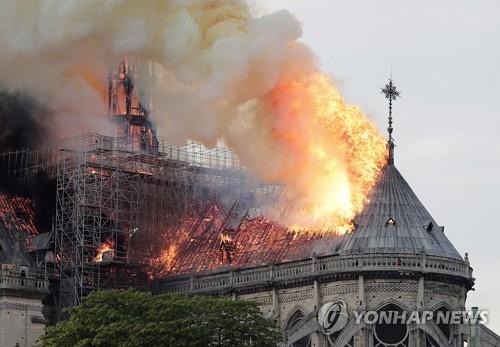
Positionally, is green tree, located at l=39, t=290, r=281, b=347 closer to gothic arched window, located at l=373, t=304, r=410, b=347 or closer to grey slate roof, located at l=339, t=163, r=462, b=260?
gothic arched window, located at l=373, t=304, r=410, b=347

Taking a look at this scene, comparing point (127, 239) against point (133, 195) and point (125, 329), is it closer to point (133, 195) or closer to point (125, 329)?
point (133, 195)

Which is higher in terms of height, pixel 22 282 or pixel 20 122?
pixel 20 122

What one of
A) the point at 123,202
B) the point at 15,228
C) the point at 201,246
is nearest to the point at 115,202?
the point at 123,202

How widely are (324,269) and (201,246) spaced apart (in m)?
15.4

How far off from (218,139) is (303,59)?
7859mm

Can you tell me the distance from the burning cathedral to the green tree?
Result: 7981 mm

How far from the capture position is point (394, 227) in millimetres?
115562

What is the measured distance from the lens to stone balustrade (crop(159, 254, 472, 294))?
113 metres

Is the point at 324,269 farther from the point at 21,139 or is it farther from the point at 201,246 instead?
the point at 21,139

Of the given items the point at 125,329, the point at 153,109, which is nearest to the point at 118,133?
the point at 153,109

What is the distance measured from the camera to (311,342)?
114312 mm

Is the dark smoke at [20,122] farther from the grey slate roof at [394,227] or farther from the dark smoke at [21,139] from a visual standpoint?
the grey slate roof at [394,227]

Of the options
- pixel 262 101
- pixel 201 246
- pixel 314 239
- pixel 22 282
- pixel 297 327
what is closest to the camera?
pixel 297 327

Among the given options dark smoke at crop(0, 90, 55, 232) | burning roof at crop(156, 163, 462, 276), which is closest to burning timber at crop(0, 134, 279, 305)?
dark smoke at crop(0, 90, 55, 232)
